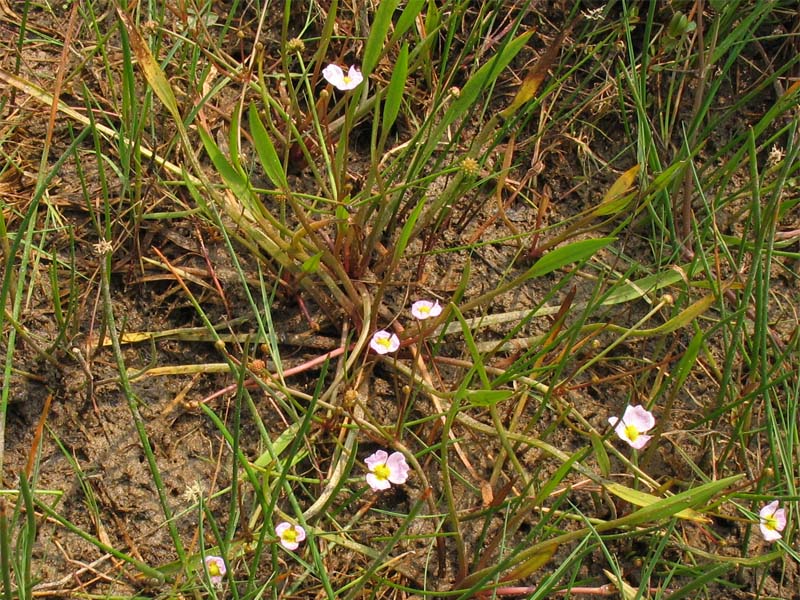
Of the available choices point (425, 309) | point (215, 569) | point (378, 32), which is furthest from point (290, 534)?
point (378, 32)

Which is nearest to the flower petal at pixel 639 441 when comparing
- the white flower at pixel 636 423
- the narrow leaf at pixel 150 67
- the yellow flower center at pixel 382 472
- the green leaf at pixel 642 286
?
the white flower at pixel 636 423

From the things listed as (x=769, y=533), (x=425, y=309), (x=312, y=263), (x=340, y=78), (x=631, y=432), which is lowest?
(x=769, y=533)

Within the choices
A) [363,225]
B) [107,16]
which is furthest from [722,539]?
[107,16]

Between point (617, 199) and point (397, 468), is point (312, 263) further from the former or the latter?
point (617, 199)

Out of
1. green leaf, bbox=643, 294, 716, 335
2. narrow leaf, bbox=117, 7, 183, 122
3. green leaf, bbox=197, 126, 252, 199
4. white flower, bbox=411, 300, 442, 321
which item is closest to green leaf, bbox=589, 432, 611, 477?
green leaf, bbox=643, 294, 716, 335

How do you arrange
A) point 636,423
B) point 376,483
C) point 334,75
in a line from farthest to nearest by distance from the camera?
point 334,75
point 636,423
point 376,483

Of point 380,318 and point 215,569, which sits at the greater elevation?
point 380,318

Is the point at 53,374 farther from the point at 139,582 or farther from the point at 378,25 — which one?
the point at 378,25
